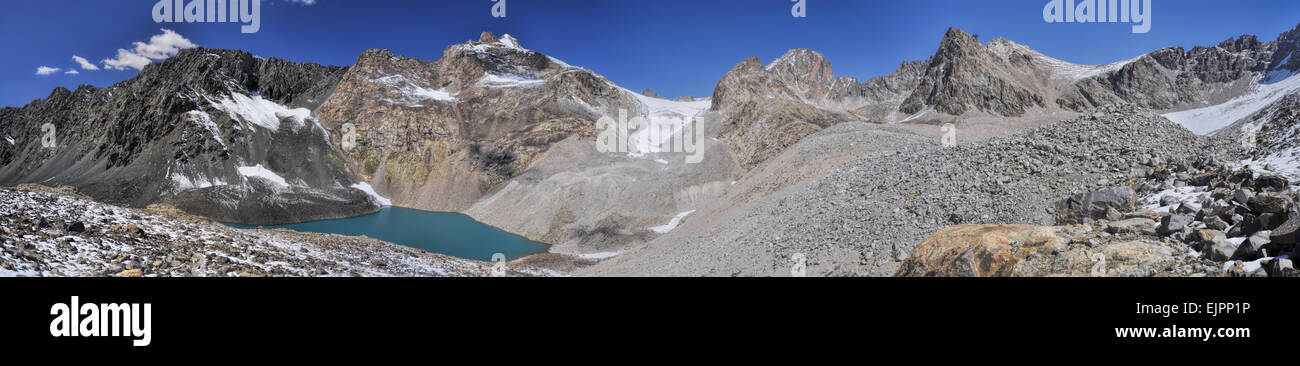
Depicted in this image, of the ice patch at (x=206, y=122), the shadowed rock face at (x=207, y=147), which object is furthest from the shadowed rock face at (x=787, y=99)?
the ice patch at (x=206, y=122)

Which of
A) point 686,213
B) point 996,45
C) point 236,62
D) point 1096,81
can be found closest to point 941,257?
point 686,213

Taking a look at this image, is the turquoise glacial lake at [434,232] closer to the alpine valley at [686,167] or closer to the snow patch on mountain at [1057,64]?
the alpine valley at [686,167]

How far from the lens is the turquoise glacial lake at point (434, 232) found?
49.4 meters

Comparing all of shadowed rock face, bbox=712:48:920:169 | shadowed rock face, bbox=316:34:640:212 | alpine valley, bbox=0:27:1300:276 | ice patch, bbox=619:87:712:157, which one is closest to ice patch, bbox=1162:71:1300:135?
alpine valley, bbox=0:27:1300:276

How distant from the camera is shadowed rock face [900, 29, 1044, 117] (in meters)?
103

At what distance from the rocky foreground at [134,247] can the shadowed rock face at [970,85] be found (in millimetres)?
114228

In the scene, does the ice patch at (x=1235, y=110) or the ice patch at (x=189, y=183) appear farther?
the ice patch at (x=1235, y=110)

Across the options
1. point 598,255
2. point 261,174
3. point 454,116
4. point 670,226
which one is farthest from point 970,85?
point 261,174

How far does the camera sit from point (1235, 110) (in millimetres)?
75062

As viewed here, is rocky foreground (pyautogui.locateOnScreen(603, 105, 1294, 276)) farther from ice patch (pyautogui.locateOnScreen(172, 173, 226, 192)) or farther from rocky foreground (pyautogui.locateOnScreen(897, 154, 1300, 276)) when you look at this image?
ice patch (pyautogui.locateOnScreen(172, 173, 226, 192))

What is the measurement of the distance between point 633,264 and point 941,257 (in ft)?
65.7

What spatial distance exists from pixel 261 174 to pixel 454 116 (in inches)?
1141

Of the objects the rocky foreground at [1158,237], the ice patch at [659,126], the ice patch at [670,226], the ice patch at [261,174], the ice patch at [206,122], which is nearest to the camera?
the rocky foreground at [1158,237]

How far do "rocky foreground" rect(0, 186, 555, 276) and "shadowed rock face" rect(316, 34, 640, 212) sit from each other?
205ft
